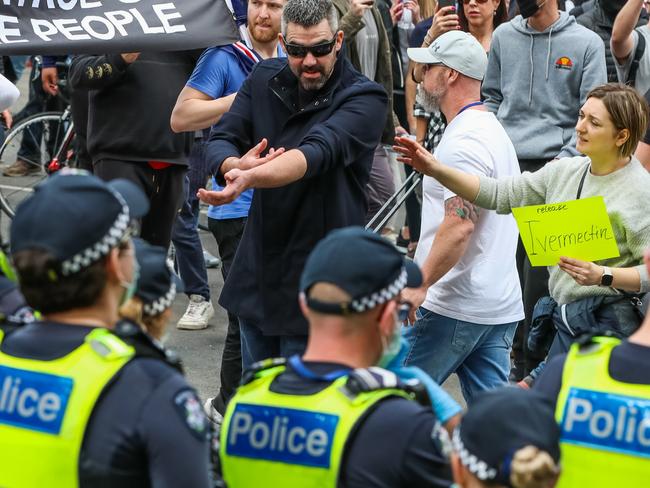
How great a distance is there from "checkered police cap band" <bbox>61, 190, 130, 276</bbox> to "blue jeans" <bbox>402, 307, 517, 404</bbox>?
2.38 meters

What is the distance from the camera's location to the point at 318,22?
4445 millimetres

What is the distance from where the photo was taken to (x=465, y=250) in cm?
471

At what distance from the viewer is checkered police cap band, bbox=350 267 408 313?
2688 mm

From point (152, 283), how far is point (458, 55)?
86.1 inches

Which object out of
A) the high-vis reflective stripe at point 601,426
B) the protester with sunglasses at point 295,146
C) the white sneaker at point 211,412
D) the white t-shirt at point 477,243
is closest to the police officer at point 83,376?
the high-vis reflective stripe at point 601,426

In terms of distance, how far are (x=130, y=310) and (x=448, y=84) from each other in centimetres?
231

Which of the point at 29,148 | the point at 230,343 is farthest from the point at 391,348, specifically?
the point at 29,148

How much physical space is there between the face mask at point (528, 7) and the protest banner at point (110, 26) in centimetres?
176

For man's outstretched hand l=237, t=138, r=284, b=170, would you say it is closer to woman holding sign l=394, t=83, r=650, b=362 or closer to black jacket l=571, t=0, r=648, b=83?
woman holding sign l=394, t=83, r=650, b=362

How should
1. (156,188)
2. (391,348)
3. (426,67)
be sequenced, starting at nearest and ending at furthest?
(391,348) → (426,67) → (156,188)

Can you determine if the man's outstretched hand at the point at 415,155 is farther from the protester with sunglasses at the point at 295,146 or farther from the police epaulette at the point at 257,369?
the police epaulette at the point at 257,369

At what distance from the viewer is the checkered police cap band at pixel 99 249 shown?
251cm

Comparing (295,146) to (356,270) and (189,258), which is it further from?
(189,258)

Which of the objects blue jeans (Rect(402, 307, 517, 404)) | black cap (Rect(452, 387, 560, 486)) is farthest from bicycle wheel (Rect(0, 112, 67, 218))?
black cap (Rect(452, 387, 560, 486))
